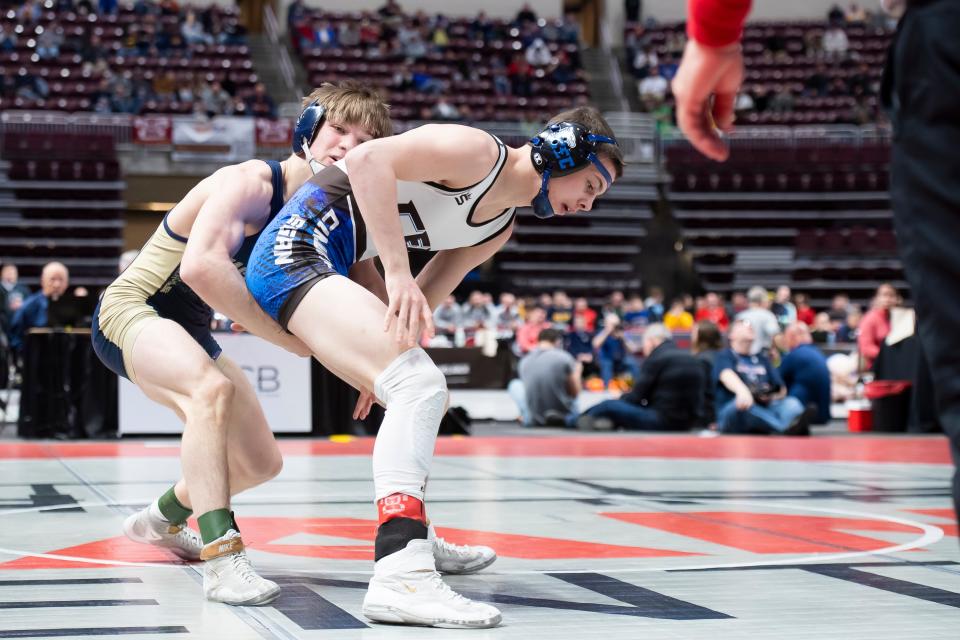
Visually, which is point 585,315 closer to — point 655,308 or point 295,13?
point 655,308

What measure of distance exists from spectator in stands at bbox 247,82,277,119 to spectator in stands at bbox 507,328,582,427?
43.0ft

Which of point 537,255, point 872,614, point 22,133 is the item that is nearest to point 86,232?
point 22,133

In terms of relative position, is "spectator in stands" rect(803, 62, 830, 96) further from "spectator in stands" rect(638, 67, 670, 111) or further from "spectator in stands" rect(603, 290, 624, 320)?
"spectator in stands" rect(603, 290, 624, 320)

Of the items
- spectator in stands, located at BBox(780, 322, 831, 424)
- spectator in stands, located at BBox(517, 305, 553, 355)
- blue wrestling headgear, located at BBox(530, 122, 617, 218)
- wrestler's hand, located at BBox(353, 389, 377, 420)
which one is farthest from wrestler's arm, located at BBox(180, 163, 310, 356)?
spectator in stands, located at BBox(517, 305, 553, 355)

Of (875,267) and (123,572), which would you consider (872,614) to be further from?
(875,267)

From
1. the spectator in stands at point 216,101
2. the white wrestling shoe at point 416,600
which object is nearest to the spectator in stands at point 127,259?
the white wrestling shoe at point 416,600

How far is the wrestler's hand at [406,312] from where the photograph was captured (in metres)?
3.03

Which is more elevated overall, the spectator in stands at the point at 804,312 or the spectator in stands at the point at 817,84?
the spectator in stands at the point at 817,84

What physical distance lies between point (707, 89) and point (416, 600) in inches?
57.8

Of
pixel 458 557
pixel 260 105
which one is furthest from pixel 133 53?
pixel 458 557

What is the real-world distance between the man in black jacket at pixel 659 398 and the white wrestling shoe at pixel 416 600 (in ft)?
28.2

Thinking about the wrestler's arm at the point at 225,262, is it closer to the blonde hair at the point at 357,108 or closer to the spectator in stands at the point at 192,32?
the blonde hair at the point at 357,108

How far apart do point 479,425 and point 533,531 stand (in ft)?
25.0

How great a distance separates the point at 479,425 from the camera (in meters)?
12.2
